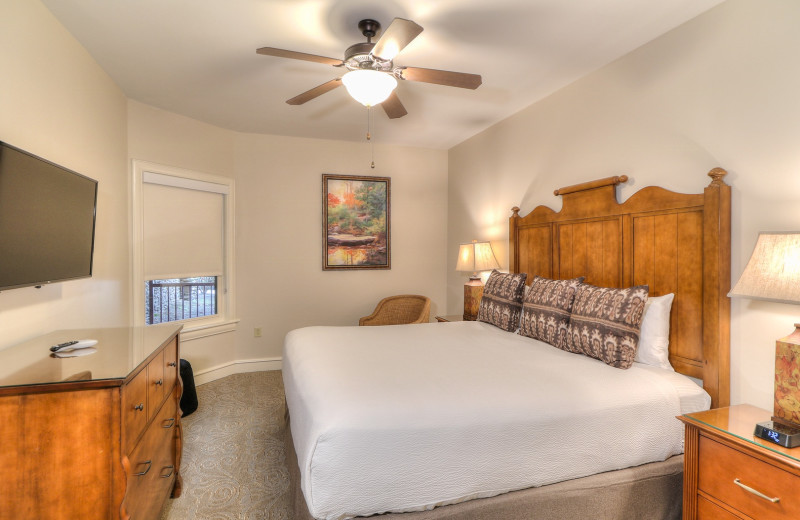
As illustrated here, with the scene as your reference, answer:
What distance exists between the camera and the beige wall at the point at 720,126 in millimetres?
1768

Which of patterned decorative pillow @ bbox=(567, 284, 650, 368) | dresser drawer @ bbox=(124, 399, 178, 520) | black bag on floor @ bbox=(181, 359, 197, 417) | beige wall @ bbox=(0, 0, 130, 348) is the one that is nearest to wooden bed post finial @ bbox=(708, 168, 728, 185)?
patterned decorative pillow @ bbox=(567, 284, 650, 368)

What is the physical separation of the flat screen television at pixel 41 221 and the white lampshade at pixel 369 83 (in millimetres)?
1468

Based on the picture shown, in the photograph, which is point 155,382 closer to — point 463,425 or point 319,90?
point 463,425

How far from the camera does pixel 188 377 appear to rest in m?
3.27

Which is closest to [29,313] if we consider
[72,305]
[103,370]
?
[72,305]

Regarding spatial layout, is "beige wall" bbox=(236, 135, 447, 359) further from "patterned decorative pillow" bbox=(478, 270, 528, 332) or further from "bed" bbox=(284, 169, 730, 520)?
"bed" bbox=(284, 169, 730, 520)

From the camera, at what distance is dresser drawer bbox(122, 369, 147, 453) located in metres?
1.36

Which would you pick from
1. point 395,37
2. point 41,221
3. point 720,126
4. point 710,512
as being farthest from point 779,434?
point 41,221

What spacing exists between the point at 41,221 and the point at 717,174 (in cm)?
323

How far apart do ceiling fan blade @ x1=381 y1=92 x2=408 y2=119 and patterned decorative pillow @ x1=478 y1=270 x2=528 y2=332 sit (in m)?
1.47

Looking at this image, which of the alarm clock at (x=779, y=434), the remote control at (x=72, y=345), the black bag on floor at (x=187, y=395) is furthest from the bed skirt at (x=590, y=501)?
the black bag on floor at (x=187, y=395)

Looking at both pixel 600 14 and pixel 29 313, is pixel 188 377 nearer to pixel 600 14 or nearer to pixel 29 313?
pixel 29 313

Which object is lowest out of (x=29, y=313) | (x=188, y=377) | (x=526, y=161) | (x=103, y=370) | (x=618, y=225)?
(x=188, y=377)

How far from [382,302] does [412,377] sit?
2.73m
